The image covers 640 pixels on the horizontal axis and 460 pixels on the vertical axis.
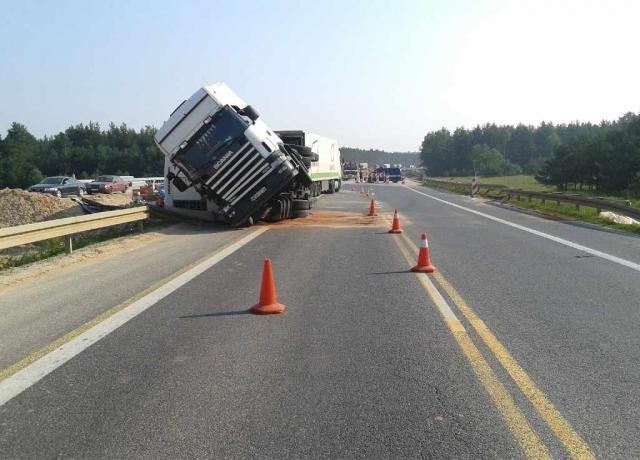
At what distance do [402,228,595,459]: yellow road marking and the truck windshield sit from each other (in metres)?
10.7

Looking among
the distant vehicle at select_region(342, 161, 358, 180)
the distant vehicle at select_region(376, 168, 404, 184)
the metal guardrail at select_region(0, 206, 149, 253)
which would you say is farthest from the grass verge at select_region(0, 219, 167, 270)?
the distant vehicle at select_region(342, 161, 358, 180)

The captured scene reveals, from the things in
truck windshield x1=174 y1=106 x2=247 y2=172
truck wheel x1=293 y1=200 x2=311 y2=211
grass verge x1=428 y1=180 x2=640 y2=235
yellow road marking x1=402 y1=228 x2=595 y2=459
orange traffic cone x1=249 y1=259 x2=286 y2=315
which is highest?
truck windshield x1=174 y1=106 x2=247 y2=172

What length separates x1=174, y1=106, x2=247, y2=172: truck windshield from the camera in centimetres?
1642

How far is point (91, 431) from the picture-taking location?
12.9ft

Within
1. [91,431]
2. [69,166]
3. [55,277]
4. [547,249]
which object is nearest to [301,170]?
[547,249]

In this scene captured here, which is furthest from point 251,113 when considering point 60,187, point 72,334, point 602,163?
point 602,163

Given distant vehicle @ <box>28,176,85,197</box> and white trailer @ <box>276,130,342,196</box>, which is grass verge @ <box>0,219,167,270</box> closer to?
white trailer @ <box>276,130,342,196</box>

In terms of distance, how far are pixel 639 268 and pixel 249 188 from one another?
1015 cm

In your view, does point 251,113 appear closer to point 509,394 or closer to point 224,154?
point 224,154

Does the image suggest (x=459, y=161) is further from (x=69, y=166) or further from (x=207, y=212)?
(x=207, y=212)

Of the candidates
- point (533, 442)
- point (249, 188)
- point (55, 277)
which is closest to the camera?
point (533, 442)

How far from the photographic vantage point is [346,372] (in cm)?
502

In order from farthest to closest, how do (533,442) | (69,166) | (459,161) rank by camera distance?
(459,161), (69,166), (533,442)

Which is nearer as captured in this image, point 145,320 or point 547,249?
point 145,320
